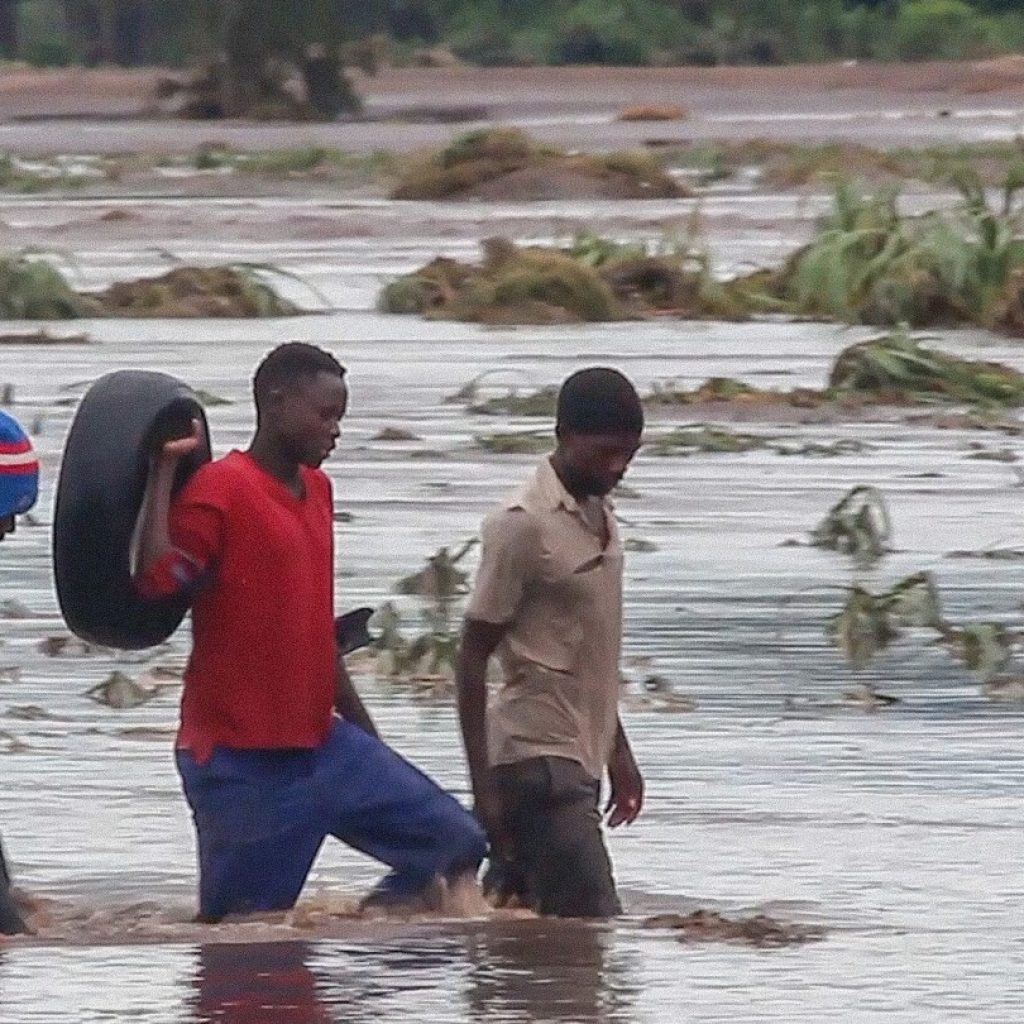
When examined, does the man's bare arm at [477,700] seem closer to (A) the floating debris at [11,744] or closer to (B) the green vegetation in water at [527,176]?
(A) the floating debris at [11,744]

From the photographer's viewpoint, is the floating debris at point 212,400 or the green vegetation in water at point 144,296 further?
the green vegetation in water at point 144,296

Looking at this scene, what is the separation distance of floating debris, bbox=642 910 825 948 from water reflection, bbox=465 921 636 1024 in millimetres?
221

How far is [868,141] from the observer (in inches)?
2352

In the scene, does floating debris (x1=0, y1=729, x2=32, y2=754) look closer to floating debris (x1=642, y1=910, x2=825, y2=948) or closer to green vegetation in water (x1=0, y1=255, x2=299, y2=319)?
floating debris (x1=642, y1=910, x2=825, y2=948)

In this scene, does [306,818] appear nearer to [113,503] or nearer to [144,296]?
[113,503]

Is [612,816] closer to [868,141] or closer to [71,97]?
[868,141]

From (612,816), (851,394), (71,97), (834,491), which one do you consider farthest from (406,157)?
(612,816)

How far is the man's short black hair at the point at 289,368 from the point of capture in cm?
837

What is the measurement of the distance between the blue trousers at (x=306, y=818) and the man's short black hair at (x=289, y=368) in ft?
2.36

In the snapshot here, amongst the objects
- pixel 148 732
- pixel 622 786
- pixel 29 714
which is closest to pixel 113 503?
pixel 622 786

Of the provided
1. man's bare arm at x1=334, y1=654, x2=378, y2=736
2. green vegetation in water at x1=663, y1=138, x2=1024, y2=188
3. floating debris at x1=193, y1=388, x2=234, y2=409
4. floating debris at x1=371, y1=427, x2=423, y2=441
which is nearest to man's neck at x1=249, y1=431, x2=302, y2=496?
man's bare arm at x1=334, y1=654, x2=378, y2=736

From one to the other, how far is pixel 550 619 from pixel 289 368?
2.47ft

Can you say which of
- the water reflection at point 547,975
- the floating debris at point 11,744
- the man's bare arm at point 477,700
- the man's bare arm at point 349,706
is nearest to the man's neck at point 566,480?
the man's bare arm at point 477,700

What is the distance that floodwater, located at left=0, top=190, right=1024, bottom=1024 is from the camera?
8.02 metres
